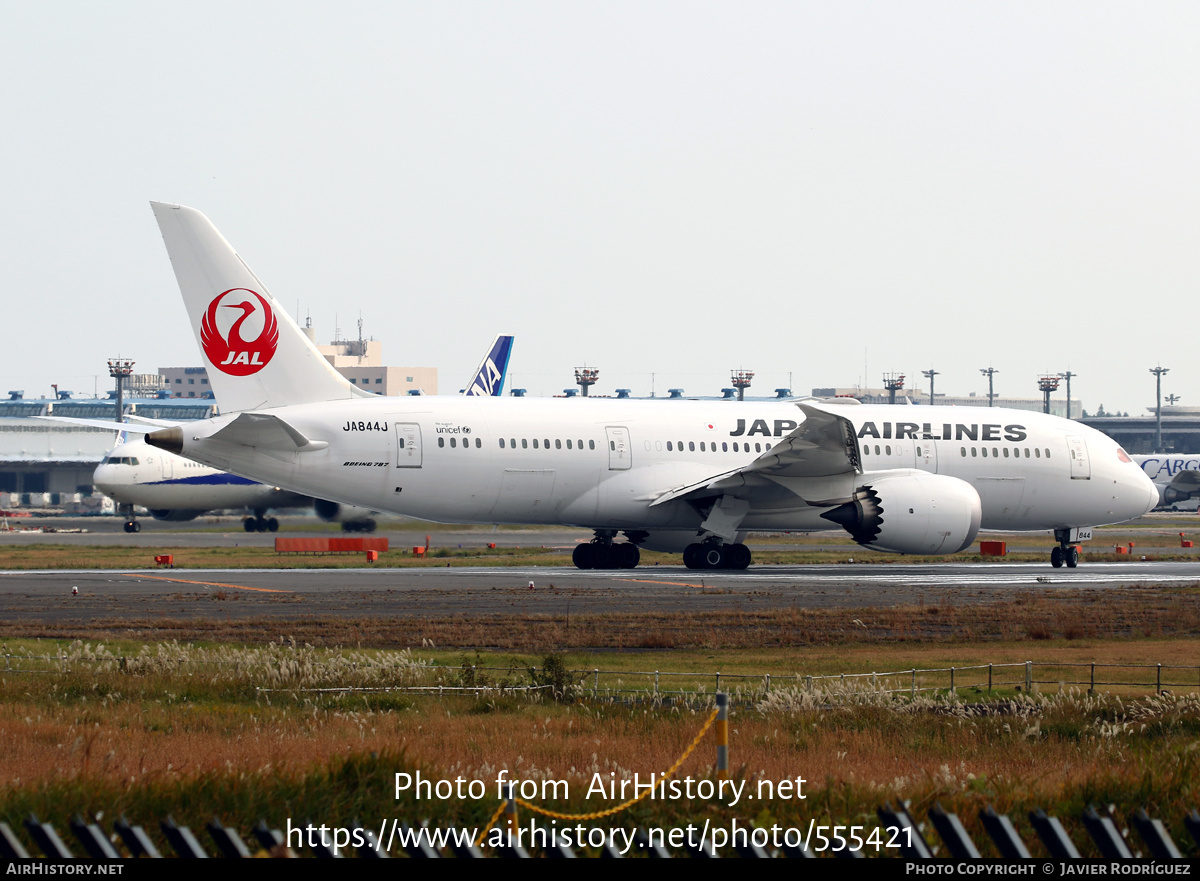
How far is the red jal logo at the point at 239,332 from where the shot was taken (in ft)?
108

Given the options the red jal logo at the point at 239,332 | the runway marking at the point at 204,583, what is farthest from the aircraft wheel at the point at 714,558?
the red jal logo at the point at 239,332

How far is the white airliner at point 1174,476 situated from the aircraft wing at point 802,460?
7401 cm

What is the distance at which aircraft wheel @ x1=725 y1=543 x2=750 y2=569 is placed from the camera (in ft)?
123

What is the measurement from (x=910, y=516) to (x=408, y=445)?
43.4ft

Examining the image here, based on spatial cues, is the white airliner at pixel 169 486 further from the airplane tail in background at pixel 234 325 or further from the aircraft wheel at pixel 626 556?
the airplane tail in background at pixel 234 325

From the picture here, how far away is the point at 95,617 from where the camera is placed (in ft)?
80.2

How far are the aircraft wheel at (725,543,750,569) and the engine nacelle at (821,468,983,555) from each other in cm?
287

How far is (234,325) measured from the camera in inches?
1298

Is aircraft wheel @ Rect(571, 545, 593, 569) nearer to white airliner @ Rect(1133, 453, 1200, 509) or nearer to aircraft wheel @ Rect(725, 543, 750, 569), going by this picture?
aircraft wheel @ Rect(725, 543, 750, 569)

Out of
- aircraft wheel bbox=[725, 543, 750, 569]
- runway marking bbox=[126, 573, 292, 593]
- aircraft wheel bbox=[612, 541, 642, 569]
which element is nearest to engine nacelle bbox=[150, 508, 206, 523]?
runway marking bbox=[126, 573, 292, 593]

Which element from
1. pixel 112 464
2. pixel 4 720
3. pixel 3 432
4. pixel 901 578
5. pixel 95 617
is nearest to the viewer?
pixel 4 720

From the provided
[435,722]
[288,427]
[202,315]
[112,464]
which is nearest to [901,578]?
[288,427]

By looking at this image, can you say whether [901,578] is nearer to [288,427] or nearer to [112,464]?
[288,427]

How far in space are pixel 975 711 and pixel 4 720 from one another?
10.1 meters
